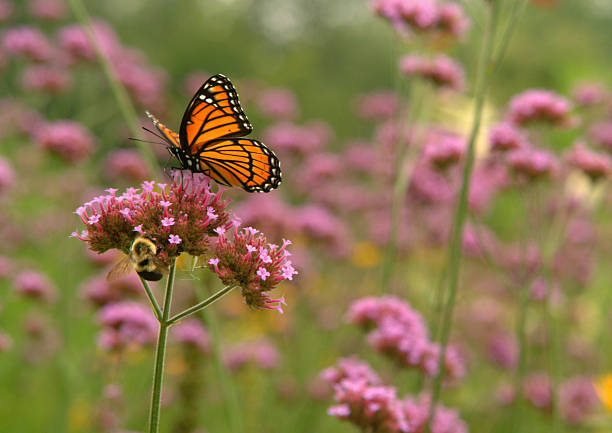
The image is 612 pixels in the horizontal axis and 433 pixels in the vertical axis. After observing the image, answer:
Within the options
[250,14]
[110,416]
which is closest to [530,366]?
[110,416]

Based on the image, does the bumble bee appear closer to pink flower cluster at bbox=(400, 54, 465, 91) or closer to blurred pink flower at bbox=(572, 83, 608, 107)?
pink flower cluster at bbox=(400, 54, 465, 91)

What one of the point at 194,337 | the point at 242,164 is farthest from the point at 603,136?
the point at 194,337

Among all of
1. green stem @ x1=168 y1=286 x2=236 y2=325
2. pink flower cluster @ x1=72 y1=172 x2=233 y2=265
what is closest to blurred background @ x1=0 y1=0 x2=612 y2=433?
pink flower cluster @ x1=72 y1=172 x2=233 y2=265

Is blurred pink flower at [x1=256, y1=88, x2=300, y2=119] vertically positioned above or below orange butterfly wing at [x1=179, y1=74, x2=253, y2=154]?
above

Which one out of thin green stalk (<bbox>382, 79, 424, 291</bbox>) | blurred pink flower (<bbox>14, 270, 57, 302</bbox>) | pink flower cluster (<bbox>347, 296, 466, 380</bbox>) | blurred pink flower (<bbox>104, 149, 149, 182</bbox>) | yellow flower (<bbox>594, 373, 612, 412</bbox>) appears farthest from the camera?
blurred pink flower (<bbox>104, 149, 149, 182</bbox>)

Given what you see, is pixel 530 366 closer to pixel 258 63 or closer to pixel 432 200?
pixel 432 200

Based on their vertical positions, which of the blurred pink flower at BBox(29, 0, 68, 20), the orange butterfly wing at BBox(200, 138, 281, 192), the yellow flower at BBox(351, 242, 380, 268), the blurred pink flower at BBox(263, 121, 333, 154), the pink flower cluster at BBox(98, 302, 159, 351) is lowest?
the pink flower cluster at BBox(98, 302, 159, 351)

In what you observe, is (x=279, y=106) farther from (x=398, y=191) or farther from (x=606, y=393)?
(x=606, y=393)
